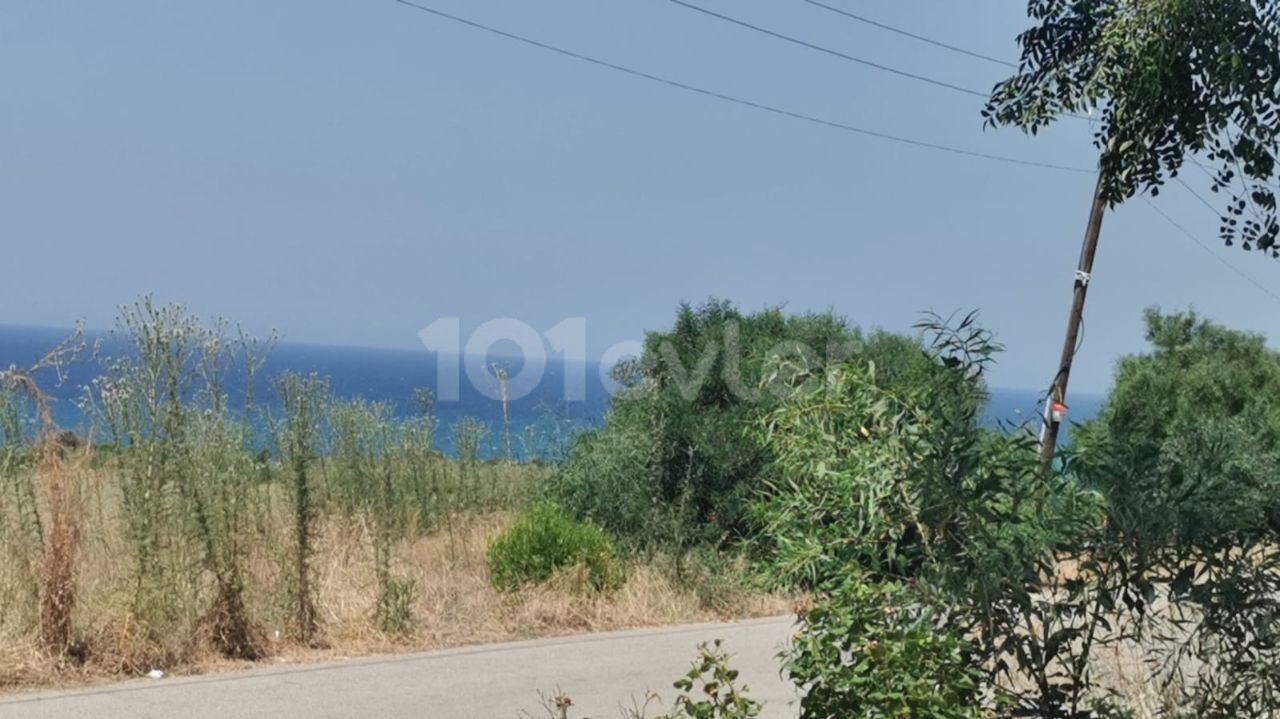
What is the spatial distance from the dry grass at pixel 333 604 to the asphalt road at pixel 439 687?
309 mm

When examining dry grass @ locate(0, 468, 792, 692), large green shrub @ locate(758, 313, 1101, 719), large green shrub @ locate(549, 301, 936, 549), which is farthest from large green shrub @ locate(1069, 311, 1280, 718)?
large green shrub @ locate(549, 301, 936, 549)

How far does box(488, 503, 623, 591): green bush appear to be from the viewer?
30.6ft

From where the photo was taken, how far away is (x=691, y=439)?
11.5 metres

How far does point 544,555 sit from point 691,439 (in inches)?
102

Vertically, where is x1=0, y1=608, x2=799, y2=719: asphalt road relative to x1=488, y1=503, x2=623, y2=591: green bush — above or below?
below

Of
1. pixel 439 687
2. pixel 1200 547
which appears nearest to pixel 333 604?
pixel 439 687

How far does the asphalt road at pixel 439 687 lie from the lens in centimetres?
620

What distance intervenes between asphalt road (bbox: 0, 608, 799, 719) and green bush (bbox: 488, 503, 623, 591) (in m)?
1.14

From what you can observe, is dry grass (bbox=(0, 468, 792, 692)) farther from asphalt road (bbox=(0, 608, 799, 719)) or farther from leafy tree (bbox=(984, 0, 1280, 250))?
leafy tree (bbox=(984, 0, 1280, 250))

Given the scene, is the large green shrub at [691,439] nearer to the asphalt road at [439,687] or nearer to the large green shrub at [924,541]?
the asphalt road at [439,687]

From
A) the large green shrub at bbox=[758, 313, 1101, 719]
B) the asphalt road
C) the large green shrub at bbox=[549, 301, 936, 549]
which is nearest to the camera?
the large green shrub at bbox=[758, 313, 1101, 719]

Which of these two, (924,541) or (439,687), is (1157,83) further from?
(439,687)

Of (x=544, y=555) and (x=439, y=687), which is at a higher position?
(x=544, y=555)

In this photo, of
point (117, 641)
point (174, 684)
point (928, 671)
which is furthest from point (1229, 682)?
point (117, 641)
